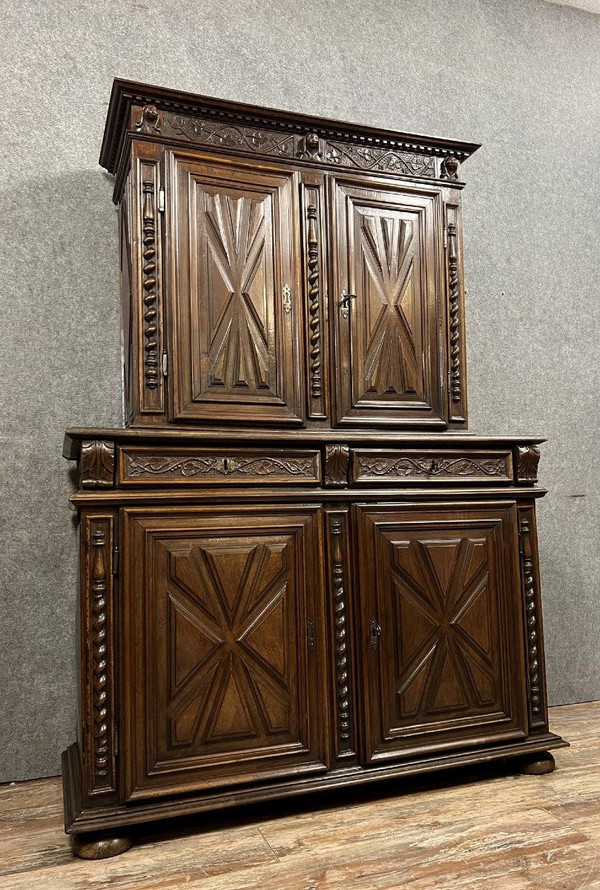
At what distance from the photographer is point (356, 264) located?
214cm

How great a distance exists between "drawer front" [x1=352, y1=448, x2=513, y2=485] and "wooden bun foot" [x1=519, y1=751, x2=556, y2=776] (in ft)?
2.71

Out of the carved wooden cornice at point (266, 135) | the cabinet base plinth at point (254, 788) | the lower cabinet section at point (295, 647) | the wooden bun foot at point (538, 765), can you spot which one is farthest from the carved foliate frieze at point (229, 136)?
the wooden bun foot at point (538, 765)

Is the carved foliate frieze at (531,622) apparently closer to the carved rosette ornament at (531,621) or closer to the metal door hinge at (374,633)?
the carved rosette ornament at (531,621)

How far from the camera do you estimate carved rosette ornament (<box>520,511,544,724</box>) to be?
A: 2.11 metres

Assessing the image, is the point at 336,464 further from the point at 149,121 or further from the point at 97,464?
the point at 149,121

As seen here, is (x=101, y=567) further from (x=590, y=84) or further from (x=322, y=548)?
(x=590, y=84)

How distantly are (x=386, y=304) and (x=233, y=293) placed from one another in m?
0.49

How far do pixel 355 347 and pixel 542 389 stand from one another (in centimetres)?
125

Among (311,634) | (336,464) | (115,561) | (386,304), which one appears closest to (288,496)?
(336,464)

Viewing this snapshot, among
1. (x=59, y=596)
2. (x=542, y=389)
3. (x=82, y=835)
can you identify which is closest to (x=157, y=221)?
(x=59, y=596)

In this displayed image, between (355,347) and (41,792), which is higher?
(355,347)

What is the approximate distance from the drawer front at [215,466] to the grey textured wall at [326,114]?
2.04 ft

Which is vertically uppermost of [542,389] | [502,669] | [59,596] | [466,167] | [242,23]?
[242,23]

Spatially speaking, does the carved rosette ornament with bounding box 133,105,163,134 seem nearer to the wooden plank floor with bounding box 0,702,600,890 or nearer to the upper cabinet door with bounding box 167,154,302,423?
the upper cabinet door with bounding box 167,154,302,423
